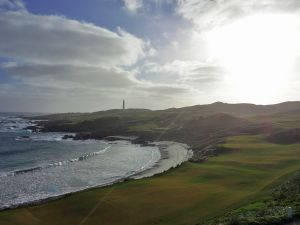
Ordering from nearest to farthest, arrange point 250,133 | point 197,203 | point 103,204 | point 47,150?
point 197,203
point 103,204
point 47,150
point 250,133

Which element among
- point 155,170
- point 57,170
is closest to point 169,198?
point 155,170

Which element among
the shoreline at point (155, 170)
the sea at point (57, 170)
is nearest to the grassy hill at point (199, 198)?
the shoreline at point (155, 170)

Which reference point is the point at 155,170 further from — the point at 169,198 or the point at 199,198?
the point at 199,198

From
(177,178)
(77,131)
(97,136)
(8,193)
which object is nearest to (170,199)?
(177,178)

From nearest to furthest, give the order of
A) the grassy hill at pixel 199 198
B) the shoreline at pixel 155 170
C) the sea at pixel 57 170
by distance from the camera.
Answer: the grassy hill at pixel 199 198 → the shoreline at pixel 155 170 → the sea at pixel 57 170

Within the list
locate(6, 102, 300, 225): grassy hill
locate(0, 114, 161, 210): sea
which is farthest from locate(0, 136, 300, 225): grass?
locate(0, 114, 161, 210): sea

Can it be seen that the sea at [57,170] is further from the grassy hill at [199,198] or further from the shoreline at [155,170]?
the grassy hill at [199,198]

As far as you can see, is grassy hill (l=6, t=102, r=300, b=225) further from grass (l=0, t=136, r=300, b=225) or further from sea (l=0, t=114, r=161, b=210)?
sea (l=0, t=114, r=161, b=210)

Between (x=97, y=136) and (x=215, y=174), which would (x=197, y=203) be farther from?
(x=97, y=136)
